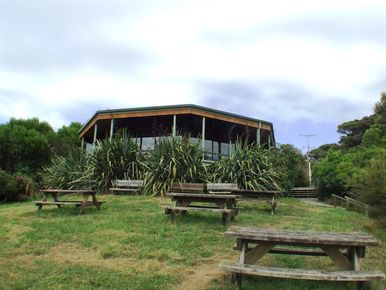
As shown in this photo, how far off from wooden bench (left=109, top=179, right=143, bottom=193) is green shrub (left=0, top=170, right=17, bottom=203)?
147 inches

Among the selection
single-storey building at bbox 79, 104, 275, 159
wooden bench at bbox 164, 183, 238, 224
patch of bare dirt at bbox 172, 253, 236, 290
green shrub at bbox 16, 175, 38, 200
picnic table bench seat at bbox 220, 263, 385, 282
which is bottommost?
patch of bare dirt at bbox 172, 253, 236, 290

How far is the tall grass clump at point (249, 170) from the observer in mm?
13297

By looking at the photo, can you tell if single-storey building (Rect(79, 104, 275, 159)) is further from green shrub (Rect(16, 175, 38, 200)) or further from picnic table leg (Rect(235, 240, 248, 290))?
picnic table leg (Rect(235, 240, 248, 290))

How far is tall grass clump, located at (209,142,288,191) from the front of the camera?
13297 millimetres

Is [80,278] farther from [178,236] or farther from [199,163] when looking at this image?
[199,163]

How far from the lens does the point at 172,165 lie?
44.3 feet

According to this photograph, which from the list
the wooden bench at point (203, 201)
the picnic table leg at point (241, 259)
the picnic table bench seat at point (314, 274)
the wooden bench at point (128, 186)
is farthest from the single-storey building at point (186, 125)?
the picnic table bench seat at point (314, 274)

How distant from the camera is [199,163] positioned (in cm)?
1412

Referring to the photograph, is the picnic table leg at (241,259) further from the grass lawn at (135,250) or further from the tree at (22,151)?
the tree at (22,151)

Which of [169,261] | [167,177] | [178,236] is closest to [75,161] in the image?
[167,177]

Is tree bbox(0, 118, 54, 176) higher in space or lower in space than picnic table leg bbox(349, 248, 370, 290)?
higher

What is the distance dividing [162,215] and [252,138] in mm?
13289

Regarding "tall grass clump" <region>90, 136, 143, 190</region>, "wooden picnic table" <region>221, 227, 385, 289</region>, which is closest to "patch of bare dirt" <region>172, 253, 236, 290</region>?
"wooden picnic table" <region>221, 227, 385, 289</region>

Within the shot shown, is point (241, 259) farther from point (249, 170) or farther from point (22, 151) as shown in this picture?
point (22, 151)
